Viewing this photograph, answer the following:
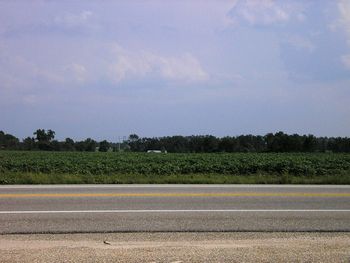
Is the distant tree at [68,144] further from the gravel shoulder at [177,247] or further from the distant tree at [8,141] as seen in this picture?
the gravel shoulder at [177,247]

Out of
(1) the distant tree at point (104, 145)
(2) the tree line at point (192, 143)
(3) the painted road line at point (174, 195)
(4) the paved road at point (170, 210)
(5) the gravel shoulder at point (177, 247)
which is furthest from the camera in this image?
(1) the distant tree at point (104, 145)

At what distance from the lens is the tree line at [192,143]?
101 meters

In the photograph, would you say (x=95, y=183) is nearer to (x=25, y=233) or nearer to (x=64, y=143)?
(x=25, y=233)

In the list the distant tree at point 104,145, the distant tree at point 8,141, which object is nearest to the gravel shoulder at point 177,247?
the distant tree at point 104,145

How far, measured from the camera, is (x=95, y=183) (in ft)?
63.6

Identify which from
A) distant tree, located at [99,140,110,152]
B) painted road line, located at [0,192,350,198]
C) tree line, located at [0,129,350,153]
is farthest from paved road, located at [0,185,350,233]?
distant tree, located at [99,140,110,152]

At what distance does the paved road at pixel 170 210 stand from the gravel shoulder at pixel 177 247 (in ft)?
2.08

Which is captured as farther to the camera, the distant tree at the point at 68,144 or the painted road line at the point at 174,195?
the distant tree at the point at 68,144

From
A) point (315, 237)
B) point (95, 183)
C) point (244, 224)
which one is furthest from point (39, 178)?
point (315, 237)

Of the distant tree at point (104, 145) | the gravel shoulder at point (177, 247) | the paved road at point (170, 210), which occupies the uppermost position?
the distant tree at point (104, 145)

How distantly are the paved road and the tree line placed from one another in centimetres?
8459

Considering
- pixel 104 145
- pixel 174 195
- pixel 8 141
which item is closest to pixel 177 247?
pixel 174 195

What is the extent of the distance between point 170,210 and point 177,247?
4.03m

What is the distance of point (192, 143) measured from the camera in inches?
4835
